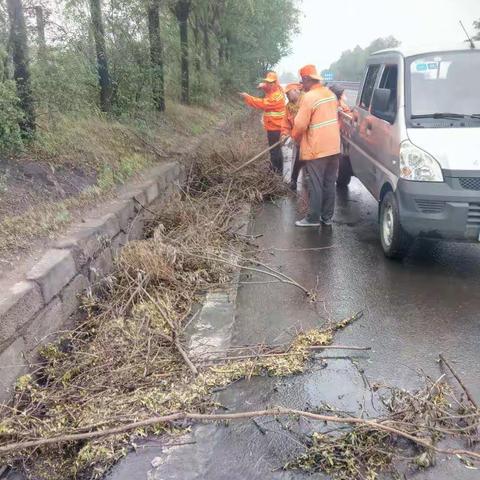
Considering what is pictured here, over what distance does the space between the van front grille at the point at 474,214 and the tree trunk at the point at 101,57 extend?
245 inches

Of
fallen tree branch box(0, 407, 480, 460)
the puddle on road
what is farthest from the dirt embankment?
the puddle on road

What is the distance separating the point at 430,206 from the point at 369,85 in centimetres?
286

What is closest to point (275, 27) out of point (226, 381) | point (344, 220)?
point (344, 220)

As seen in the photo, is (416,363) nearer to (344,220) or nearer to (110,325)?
(110,325)

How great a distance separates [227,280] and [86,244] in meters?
1.35

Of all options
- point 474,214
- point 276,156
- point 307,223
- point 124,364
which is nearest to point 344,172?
point 276,156

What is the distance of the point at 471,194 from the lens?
14.2 ft

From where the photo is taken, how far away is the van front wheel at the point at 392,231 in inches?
192

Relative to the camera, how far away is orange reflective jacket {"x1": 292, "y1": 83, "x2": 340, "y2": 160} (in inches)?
225

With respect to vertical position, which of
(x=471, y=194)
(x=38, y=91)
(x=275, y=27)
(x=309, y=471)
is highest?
(x=275, y=27)

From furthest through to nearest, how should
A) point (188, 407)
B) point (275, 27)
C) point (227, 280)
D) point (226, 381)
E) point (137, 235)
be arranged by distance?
1. point (275, 27)
2. point (137, 235)
3. point (227, 280)
4. point (226, 381)
5. point (188, 407)

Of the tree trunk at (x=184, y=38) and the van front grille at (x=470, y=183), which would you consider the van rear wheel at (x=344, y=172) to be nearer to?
the van front grille at (x=470, y=183)

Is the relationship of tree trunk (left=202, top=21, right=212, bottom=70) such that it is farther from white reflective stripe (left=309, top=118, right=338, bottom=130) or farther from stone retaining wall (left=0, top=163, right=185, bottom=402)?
stone retaining wall (left=0, top=163, right=185, bottom=402)

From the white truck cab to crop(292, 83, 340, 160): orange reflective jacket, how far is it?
1.57ft
